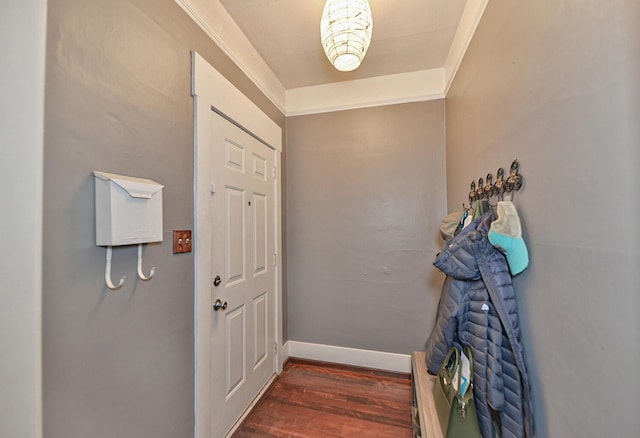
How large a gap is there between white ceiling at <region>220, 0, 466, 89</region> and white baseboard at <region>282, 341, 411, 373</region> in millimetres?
2452

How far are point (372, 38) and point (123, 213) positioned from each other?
73.4 inches

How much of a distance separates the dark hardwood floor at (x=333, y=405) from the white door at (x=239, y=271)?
0.16 m

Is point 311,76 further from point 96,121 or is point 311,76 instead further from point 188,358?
point 188,358

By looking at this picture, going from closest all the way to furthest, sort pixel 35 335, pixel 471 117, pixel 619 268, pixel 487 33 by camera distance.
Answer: pixel 619 268 < pixel 35 335 < pixel 487 33 < pixel 471 117

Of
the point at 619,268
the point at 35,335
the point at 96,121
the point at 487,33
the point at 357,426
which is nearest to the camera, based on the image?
the point at 619,268

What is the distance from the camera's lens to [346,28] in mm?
1122

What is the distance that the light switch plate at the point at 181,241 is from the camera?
1172 millimetres

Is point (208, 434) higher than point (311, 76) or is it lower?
lower

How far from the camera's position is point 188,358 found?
1.24 metres

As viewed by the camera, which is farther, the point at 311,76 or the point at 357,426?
the point at 311,76

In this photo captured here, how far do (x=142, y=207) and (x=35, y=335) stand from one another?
1.48ft

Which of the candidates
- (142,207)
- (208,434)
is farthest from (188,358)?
(142,207)

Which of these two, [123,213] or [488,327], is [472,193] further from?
[123,213]

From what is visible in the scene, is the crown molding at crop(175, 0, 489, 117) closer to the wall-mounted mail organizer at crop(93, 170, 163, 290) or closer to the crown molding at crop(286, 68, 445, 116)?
the crown molding at crop(286, 68, 445, 116)
